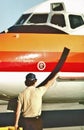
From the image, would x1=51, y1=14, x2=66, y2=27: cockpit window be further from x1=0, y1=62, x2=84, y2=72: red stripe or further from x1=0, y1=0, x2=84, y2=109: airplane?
x1=0, y1=62, x2=84, y2=72: red stripe

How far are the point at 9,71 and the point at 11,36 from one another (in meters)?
1.39

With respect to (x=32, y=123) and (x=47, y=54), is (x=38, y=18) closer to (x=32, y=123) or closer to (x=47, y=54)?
(x=47, y=54)

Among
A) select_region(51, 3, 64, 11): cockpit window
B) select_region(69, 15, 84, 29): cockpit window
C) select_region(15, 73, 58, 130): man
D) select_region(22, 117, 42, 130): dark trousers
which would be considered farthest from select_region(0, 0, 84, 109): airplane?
select_region(22, 117, 42, 130): dark trousers

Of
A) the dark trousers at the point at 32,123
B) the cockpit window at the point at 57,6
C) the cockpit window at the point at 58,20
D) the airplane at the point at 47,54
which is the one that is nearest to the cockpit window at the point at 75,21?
the airplane at the point at 47,54

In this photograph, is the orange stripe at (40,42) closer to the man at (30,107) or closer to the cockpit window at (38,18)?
the cockpit window at (38,18)

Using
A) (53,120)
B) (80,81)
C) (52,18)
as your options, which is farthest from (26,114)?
(53,120)

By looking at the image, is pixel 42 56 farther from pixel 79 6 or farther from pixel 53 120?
pixel 53 120

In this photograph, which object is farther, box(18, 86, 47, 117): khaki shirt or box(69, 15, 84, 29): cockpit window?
box(69, 15, 84, 29): cockpit window

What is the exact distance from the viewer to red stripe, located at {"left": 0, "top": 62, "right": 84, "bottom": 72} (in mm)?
13312

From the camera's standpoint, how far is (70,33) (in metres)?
14.5

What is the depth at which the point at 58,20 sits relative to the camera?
15.0m

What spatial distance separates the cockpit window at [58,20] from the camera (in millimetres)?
14911

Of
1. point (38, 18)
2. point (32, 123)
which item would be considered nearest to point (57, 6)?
point (38, 18)

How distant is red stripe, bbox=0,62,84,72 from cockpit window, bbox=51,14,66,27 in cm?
174
